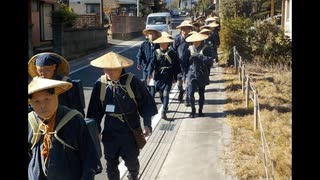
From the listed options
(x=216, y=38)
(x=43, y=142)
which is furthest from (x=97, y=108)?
(x=216, y=38)

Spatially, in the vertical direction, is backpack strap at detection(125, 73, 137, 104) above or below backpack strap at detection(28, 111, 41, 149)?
above

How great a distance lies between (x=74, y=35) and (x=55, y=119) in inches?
770

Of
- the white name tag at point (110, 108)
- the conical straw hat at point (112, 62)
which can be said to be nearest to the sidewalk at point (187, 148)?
the white name tag at point (110, 108)

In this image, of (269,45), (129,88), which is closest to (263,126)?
(129,88)

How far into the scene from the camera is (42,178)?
3.37 m

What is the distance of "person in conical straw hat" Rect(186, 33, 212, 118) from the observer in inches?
349

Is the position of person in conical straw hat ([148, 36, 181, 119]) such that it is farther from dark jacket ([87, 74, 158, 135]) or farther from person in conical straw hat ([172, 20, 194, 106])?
dark jacket ([87, 74, 158, 135])

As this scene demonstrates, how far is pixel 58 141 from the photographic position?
10.7 feet

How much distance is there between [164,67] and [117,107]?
13.4ft

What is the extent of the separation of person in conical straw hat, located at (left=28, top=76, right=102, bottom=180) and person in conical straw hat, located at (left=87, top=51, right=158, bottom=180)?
1439 millimetres

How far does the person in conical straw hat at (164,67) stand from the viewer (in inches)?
347

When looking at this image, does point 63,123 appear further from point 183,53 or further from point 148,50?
point 183,53

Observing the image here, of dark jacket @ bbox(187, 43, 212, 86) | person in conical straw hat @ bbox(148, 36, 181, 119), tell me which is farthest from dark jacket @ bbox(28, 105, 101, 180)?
dark jacket @ bbox(187, 43, 212, 86)
